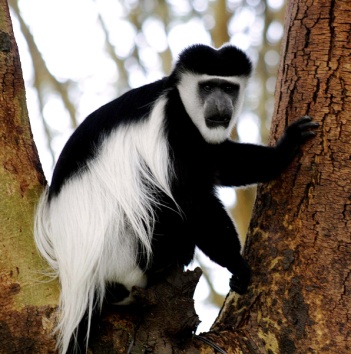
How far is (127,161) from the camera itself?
95.1 inches

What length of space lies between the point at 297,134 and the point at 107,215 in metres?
0.83

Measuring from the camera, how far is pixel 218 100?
2.68 meters

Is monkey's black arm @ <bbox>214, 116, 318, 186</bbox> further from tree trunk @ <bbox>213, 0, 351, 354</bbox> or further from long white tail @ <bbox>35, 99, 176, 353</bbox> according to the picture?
long white tail @ <bbox>35, 99, 176, 353</bbox>

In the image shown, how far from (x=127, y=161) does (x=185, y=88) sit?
19.2 inches

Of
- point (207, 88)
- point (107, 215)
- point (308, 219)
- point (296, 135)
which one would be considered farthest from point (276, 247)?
point (207, 88)

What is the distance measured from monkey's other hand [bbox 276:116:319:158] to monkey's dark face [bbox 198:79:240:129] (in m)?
0.41

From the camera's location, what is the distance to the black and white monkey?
2197mm

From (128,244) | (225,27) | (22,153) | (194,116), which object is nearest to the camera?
(22,153)

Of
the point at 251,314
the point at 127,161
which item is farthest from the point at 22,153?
the point at 251,314

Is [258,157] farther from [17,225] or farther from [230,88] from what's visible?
[17,225]

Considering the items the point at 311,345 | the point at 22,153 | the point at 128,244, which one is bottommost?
the point at 311,345

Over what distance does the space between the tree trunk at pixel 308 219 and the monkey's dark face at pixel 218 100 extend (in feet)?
0.95

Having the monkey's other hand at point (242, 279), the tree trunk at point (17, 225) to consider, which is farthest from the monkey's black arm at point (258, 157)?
the tree trunk at point (17, 225)

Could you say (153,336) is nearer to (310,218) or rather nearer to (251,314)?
(251,314)
